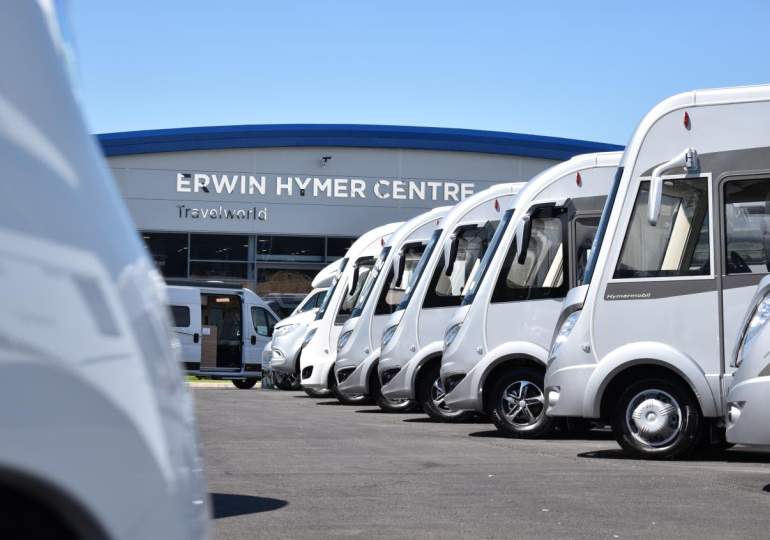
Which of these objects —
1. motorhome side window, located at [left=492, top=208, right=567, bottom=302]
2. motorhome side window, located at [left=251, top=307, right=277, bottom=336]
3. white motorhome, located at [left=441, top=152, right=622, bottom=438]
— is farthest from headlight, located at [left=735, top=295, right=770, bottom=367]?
motorhome side window, located at [left=251, top=307, right=277, bottom=336]

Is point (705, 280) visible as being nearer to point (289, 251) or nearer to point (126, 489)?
point (126, 489)

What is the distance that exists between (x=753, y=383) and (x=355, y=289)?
13.5 metres

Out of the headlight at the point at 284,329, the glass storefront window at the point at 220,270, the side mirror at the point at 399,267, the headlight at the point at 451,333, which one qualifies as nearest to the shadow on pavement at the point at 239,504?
the headlight at the point at 451,333

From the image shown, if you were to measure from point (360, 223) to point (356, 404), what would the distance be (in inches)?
742

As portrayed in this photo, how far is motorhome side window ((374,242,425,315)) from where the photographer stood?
18.3 meters

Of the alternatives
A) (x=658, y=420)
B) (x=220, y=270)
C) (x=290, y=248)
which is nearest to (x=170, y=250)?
(x=220, y=270)

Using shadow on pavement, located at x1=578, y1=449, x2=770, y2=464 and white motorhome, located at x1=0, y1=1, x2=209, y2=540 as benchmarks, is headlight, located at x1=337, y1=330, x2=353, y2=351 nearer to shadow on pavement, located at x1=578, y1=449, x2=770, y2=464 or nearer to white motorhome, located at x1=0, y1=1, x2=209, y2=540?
shadow on pavement, located at x1=578, y1=449, x2=770, y2=464

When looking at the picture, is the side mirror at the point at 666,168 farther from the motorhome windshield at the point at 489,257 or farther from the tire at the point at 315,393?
→ the tire at the point at 315,393

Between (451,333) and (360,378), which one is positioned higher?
(451,333)

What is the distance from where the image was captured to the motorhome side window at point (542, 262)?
43.1ft

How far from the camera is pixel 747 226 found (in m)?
10.3

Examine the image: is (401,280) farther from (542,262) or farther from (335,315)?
(542,262)

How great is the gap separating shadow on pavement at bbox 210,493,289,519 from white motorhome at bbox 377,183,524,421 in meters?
8.20

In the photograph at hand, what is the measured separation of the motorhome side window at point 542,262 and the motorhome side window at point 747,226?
291 centimetres
